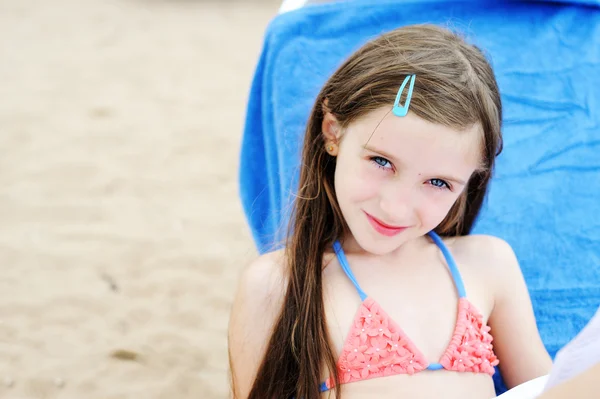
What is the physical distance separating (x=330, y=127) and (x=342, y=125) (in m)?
0.05

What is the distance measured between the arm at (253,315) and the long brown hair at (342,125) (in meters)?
0.02

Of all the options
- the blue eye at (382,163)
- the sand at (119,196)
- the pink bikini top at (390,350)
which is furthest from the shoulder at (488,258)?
the sand at (119,196)

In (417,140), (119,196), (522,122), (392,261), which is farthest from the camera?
(119,196)

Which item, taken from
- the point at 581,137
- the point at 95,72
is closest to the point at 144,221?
the point at 95,72

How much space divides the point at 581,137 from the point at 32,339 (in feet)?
5.35

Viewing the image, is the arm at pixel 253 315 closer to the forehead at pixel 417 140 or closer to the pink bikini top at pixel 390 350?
the pink bikini top at pixel 390 350

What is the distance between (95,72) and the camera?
3496 mm

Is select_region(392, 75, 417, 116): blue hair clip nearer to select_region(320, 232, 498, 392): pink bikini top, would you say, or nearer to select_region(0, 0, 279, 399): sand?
select_region(320, 232, 498, 392): pink bikini top

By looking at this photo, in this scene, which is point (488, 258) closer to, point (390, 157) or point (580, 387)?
point (390, 157)

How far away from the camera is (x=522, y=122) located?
202 cm

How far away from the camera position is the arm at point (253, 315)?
1.35 m

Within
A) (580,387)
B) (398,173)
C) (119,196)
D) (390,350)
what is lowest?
(119,196)

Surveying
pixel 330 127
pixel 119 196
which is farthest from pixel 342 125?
pixel 119 196

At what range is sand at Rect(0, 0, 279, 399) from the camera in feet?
6.77
